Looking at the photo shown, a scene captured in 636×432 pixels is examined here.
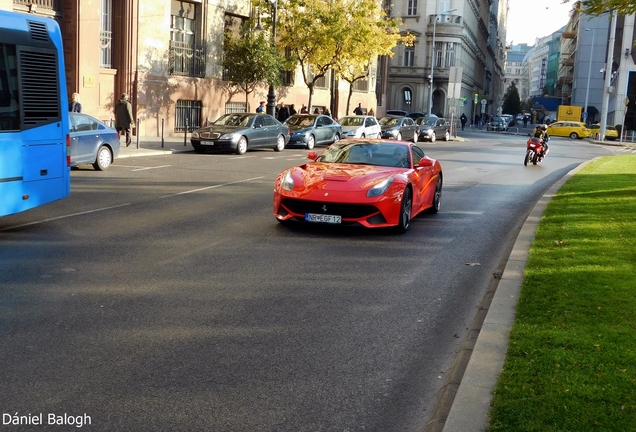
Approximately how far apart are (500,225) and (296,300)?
21.5 ft

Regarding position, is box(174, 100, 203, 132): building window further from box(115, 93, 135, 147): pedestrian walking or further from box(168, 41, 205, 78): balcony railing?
box(115, 93, 135, 147): pedestrian walking

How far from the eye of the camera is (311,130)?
34719 millimetres

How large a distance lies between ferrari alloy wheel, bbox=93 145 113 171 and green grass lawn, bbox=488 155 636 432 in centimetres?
1227

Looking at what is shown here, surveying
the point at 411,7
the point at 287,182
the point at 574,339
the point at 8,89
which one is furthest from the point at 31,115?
the point at 411,7

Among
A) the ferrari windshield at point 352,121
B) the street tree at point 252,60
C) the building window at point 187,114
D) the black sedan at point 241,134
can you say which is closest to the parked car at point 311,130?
the black sedan at point 241,134

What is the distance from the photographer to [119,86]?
33812mm

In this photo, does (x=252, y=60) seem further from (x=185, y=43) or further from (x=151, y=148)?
(x=151, y=148)

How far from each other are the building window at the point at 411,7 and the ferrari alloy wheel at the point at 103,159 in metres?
74.1

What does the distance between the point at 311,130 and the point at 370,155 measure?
72.6ft

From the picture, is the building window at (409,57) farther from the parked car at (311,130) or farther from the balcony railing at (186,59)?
the parked car at (311,130)

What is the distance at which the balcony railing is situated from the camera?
122ft

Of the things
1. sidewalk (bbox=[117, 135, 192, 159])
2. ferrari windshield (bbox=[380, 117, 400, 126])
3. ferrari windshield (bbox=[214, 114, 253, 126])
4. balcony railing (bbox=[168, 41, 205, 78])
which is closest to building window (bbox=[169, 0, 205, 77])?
balcony railing (bbox=[168, 41, 205, 78])

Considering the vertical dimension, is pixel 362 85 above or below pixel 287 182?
above

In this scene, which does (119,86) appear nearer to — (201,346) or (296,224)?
(296,224)
